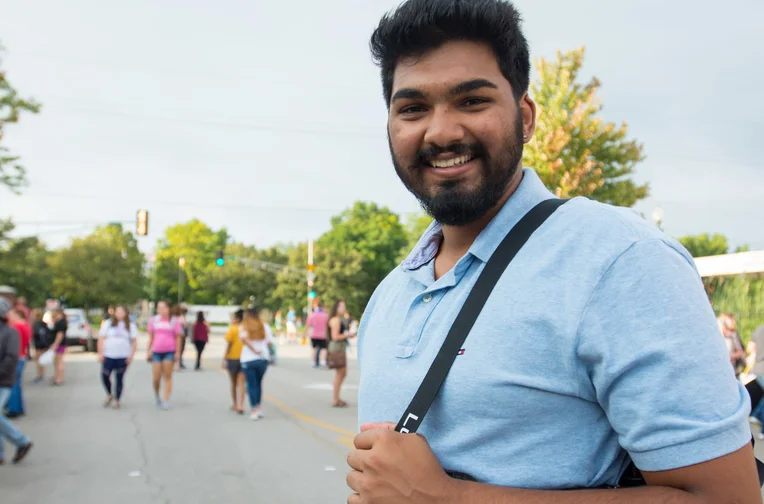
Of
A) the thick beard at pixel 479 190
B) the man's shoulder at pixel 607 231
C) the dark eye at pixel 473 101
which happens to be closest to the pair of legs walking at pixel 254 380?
the thick beard at pixel 479 190

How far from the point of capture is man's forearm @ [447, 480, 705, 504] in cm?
112

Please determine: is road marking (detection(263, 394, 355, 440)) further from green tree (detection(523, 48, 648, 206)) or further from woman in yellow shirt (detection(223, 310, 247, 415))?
green tree (detection(523, 48, 648, 206))

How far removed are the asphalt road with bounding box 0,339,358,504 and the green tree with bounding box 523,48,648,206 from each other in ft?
30.7

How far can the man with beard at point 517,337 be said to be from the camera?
3.65ft

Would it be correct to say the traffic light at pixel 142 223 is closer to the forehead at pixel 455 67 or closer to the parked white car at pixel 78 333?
the parked white car at pixel 78 333

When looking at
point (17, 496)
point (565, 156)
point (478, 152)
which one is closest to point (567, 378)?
point (478, 152)

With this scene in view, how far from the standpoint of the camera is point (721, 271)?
69.7 ft

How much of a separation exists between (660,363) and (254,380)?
11.6m

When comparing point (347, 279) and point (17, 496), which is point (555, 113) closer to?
point (17, 496)

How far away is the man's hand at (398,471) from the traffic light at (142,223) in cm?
3536

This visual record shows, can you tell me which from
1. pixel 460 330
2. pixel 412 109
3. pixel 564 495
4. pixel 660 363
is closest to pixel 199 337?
pixel 412 109

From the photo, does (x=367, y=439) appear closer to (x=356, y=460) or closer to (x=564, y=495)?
(x=356, y=460)

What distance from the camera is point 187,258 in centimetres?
9862

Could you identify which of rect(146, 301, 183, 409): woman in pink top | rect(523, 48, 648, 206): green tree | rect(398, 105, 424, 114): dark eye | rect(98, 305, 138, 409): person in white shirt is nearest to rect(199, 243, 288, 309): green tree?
rect(523, 48, 648, 206): green tree
